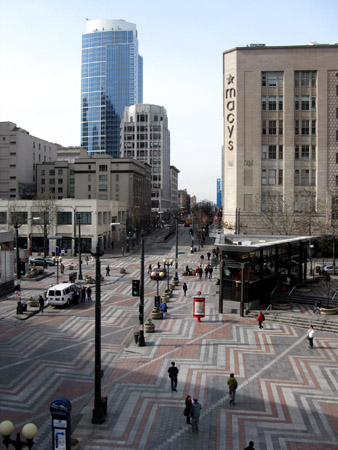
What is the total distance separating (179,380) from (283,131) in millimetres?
54697

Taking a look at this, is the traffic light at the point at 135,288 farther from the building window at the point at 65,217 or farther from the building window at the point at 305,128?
the building window at the point at 65,217

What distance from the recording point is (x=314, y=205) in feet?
216

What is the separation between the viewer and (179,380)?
20531 mm

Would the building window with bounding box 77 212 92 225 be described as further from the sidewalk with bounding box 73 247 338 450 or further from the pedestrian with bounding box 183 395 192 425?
the pedestrian with bounding box 183 395 192 425

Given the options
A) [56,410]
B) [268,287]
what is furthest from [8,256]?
[56,410]

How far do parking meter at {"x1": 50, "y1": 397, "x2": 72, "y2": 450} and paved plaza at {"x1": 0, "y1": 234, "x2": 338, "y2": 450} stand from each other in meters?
1.99

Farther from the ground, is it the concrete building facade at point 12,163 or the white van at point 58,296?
the concrete building facade at point 12,163

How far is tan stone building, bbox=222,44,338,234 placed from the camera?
67.2 meters

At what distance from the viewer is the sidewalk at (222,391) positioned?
50.4ft

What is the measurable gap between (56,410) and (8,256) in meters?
32.7

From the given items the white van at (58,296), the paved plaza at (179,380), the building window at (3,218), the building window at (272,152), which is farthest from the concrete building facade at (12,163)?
the paved plaza at (179,380)

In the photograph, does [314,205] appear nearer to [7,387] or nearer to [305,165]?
[305,165]

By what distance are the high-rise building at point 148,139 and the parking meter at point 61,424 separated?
556 feet

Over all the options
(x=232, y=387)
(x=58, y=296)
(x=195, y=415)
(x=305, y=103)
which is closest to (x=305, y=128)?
(x=305, y=103)
